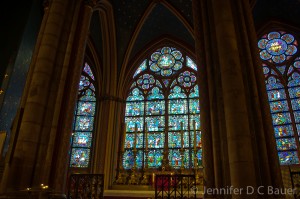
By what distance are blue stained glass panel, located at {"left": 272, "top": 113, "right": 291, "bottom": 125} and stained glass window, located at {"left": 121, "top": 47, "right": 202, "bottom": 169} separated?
3309mm

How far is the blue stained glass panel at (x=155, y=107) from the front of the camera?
14.1 meters

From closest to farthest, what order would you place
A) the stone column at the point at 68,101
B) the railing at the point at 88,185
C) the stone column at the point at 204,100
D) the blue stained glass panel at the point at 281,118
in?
the stone column at the point at 204,100, the railing at the point at 88,185, the stone column at the point at 68,101, the blue stained glass panel at the point at 281,118

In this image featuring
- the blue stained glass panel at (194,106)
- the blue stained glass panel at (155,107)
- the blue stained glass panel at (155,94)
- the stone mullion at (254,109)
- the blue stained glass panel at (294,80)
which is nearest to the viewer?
the stone mullion at (254,109)

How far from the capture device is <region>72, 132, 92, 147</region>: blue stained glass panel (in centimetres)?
1381

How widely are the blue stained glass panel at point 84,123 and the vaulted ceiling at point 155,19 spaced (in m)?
3.09

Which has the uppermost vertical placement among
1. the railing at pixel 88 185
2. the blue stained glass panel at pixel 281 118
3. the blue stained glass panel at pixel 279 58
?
the blue stained glass panel at pixel 279 58

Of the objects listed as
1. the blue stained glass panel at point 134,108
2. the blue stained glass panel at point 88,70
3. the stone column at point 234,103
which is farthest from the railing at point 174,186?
the blue stained glass panel at point 88,70

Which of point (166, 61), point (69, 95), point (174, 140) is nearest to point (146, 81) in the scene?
point (166, 61)

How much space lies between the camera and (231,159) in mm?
4809

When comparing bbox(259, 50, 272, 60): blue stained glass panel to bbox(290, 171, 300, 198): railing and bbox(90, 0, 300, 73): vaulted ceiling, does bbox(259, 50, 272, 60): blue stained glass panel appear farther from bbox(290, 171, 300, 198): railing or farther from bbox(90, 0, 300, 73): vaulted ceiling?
bbox(290, 171, 300, 198): railing

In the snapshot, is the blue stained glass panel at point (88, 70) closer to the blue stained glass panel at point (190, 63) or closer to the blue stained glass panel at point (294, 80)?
the blue stained glass panel at point (190, 63)

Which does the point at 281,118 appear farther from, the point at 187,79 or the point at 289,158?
the point at 187,79

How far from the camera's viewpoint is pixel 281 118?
1228 cm

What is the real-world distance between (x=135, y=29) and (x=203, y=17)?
782 cm
